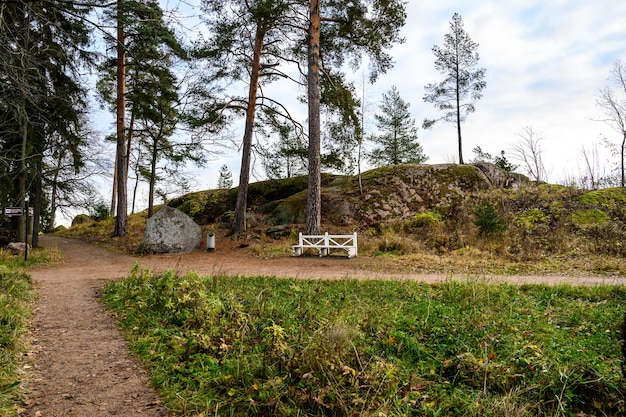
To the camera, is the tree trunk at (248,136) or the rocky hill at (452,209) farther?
the tree trunk at (248,136)

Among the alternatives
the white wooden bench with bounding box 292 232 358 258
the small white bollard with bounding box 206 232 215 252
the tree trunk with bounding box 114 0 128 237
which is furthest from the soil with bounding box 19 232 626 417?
the tree trunk with bounding box 114 0 128 237

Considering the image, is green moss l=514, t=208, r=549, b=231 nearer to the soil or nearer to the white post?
the soil

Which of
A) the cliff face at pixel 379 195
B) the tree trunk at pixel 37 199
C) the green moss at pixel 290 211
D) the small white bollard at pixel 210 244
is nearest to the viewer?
the small white bollard at pixel 210 244

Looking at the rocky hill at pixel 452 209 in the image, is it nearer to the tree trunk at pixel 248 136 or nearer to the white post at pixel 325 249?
the tree trunk at pixel 248 136

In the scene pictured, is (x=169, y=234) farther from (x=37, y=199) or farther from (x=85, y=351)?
(x=85, y=351)

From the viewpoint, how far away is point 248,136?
17.1 meters

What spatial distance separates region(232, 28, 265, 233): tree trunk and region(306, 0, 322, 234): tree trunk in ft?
11.0

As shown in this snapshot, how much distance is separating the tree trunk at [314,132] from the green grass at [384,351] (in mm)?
7245

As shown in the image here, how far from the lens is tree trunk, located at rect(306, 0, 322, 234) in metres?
13.8

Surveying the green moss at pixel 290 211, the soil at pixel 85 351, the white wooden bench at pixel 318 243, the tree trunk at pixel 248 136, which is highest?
the tree trunk at pixel 248 136

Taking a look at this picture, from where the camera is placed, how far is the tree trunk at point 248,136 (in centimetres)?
1680

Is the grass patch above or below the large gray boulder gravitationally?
below

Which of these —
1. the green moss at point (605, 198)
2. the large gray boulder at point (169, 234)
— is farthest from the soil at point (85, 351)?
the green moss at point (605, 198)

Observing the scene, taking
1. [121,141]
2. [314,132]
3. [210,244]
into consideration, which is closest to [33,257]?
[210,244]
